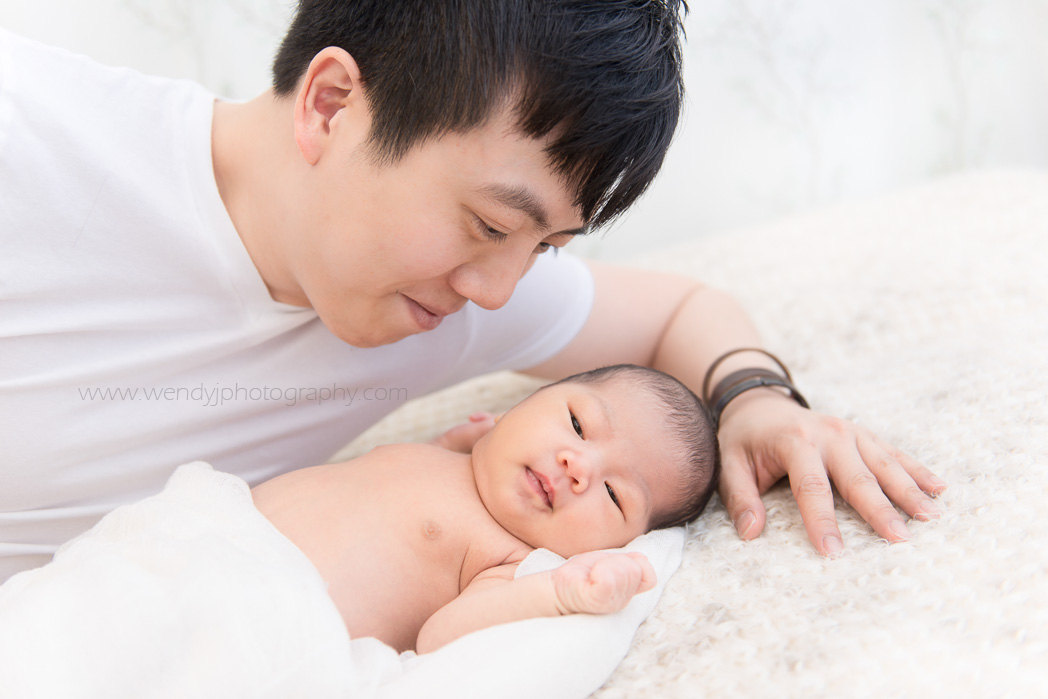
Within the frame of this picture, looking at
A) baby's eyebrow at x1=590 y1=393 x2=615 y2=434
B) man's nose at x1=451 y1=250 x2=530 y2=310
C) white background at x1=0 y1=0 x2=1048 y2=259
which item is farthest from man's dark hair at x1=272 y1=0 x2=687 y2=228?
white background at x1=0 y1=0 x2=1048 y2=259

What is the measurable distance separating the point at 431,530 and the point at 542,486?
0.48 feet

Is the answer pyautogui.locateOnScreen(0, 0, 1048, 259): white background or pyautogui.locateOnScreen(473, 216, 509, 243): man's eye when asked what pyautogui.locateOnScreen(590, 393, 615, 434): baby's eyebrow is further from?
pyautogui.locateOnScreen(0, 0, 1048, 259): white background

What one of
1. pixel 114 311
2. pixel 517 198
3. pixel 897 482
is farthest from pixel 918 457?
pixel 114 311

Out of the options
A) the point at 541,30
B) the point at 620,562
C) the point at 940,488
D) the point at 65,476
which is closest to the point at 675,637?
the point at 620,562

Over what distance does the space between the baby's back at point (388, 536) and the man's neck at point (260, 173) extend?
298mm

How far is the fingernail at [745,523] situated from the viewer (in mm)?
916

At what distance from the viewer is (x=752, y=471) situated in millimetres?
1035

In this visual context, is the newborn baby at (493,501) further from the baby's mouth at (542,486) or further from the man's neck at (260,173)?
the man's neck at (260,173)

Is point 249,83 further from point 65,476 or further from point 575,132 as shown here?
point 575,132

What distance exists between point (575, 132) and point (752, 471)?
52 cm

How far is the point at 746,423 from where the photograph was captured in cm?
107

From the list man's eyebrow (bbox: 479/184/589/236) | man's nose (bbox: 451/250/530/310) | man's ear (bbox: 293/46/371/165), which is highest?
man's ear (bbox: 293/46/371/165)

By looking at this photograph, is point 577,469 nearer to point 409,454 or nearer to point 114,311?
point 409,454

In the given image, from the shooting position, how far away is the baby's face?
94 centimetres
